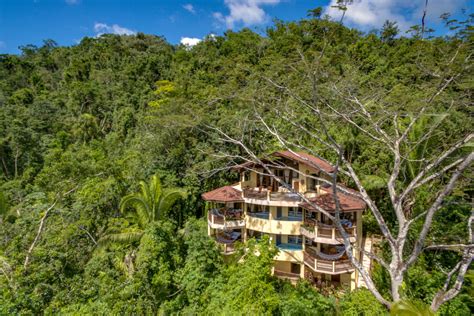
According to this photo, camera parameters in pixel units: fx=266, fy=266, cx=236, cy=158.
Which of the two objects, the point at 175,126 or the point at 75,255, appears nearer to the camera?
the point at 75,255

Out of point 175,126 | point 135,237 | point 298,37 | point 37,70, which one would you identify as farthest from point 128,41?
Answer: point 135,237

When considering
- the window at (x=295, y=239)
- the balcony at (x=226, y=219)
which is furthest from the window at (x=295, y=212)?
the balcony at (x=226, y=219)

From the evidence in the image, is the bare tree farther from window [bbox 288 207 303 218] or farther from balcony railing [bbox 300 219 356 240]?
window [bbox 288 207 303 218]

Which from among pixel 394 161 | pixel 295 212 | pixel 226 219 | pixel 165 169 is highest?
pixel 394 161

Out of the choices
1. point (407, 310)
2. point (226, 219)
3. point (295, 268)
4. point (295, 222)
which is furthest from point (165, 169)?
point (407, 310)

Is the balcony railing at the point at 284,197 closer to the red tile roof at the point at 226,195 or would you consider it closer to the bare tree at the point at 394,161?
the red tile roof at the point at 226,195

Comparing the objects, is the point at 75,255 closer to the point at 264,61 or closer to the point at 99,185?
the point at 99,185

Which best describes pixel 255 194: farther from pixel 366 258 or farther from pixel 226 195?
pixel 366 258

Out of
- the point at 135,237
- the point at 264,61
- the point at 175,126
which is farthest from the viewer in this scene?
the point at 264,61

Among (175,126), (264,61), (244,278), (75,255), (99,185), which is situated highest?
(264,61)
